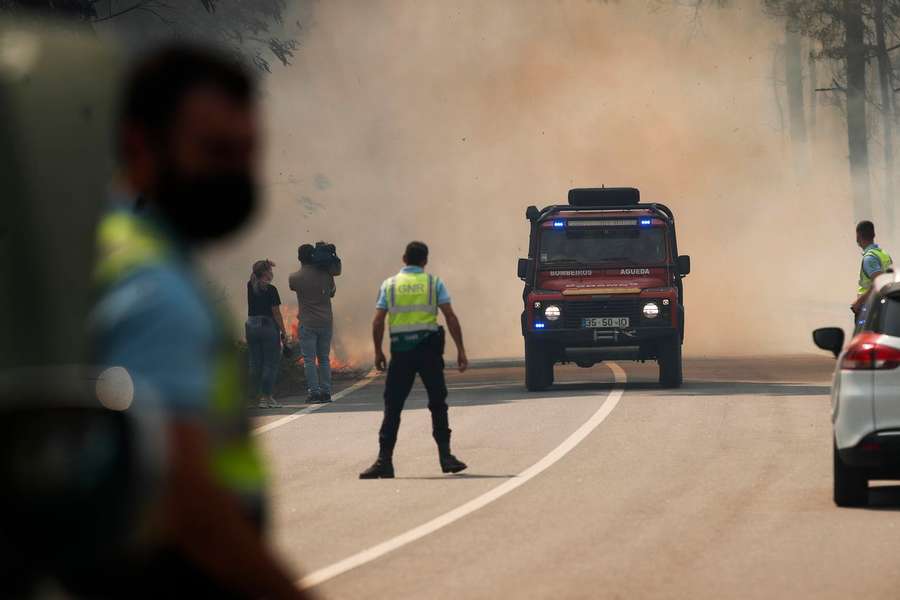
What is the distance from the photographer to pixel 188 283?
8.09 ft

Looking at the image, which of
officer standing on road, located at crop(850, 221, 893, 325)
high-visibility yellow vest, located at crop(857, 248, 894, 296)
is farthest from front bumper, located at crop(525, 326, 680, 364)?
high-visibility yellow vest, located at crop(857, 248, 894, 296)

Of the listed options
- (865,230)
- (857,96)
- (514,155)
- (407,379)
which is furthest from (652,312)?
(514,155)

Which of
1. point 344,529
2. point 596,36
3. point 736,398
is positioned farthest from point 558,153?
point 344,529

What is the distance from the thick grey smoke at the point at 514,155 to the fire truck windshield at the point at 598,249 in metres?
27.2

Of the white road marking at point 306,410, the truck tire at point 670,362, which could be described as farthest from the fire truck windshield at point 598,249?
the white road marking at point 306,410

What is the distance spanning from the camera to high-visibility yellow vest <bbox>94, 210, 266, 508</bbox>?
2400 mm

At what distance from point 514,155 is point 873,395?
54318mm

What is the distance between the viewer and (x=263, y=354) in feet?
72.0

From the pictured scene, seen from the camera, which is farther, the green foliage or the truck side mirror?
the green foliage

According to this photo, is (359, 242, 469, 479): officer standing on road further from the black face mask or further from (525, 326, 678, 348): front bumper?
the black face mask

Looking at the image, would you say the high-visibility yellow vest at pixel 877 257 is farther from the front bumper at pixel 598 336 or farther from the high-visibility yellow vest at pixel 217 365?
the high-visibility yellow vest at pixel 217 365

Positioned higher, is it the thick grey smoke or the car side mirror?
the thick grey smoke

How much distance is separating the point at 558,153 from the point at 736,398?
145 feet

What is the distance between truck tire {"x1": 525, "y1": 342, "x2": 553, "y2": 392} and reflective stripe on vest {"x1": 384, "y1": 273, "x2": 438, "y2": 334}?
9824 mm
